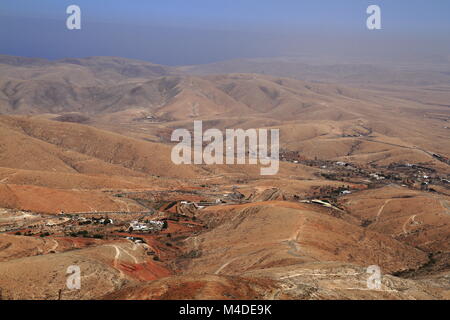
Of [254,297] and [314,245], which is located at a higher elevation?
[254,297]

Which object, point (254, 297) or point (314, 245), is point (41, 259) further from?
point (314, 245)

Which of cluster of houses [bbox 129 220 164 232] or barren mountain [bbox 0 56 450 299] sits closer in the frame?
barren mountain [bbox 0 56 450 299]

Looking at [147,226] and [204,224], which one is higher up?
[147,226]

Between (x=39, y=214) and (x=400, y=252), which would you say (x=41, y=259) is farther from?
(x=400, y=252)

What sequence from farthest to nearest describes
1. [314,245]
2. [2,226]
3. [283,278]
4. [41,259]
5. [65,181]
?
[65,181] → [2,226] → [314,245] → [41,259] → [283,278]

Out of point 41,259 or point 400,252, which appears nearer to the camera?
point 41,259

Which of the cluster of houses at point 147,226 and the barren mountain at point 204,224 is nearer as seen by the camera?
the barren mountain at point 204,224

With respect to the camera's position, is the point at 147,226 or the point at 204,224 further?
the point at 204,224

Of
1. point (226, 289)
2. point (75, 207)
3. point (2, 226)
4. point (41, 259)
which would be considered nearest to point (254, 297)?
point (226, 289)

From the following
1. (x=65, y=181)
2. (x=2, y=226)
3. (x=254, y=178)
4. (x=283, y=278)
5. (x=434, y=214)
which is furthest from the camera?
(x=254, y=178)
